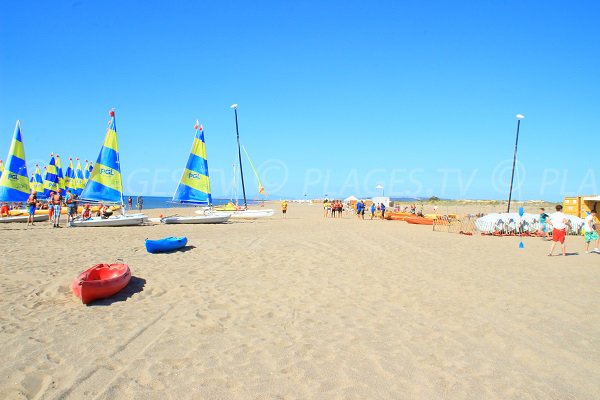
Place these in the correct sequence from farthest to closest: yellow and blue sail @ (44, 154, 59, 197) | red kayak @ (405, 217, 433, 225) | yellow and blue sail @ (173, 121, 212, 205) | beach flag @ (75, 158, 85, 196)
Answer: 1. beach flag @ (75, 158, 85, 196)
2. yellow and blue sail @ (44, 154, 59, 197)
3. red kayak @ (405, 217, 433, 225)
4. yellow and blue sail @ (173, 121, 212, 205)

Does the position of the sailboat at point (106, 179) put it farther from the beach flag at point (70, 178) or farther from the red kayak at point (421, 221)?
the beach flag at point (70, 178)

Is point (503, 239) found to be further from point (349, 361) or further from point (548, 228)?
point (349, 361)

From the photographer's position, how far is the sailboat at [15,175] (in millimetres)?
18047

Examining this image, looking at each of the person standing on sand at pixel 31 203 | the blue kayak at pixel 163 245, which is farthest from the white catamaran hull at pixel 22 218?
the blue kayak at pixel 163 245

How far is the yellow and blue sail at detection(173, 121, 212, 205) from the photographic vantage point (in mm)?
19938

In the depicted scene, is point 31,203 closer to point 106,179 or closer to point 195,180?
point 106,179

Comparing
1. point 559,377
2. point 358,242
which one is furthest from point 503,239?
point 559,377

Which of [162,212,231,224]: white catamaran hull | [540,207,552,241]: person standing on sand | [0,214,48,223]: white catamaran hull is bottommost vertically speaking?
[0,214,48,223]: white catamaran hull

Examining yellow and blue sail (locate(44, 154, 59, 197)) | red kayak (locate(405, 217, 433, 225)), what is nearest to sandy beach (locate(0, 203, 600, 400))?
red kayak (locate(405, 217, 433, 225))

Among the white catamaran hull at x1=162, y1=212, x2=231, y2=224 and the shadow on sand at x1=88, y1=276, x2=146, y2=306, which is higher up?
the white catamaran hull at x1=162, y1=212, x2=231, y2=224

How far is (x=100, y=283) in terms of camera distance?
6199mm

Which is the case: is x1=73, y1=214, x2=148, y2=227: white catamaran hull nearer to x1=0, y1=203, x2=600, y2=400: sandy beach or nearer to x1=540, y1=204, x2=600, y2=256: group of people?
x1=0, y1=203, x2=600, y2=400: sandy beach

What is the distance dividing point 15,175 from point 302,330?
751 inches

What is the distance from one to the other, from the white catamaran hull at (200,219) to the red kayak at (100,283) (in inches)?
512
